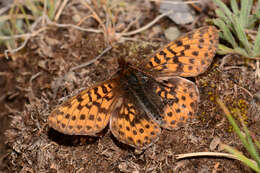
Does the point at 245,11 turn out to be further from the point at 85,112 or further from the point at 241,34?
the point at 85,112

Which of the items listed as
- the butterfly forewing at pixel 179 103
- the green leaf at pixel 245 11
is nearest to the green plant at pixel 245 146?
the butterfly forewing at pixel 179 103

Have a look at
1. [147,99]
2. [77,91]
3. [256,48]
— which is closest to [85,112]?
[147,99]

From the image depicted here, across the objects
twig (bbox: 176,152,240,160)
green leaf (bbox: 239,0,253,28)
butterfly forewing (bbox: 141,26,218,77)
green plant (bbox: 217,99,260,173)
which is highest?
green leaf (bbox: 239,0,253,28)

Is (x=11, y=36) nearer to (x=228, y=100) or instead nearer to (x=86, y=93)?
(x=86, y=93)

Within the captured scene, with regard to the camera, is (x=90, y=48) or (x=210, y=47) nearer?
(x=210, y=47)

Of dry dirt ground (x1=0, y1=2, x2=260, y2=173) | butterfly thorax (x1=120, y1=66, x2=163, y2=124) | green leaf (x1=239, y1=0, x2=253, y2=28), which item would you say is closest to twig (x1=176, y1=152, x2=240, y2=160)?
dry dirt ground (x1=0, y1=2, x2=260, y2=173)

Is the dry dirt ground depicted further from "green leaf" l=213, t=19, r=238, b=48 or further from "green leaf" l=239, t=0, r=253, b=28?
"green leaf" l=239, t=0, r=253, b=28

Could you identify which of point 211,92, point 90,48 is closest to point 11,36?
point 90,48
